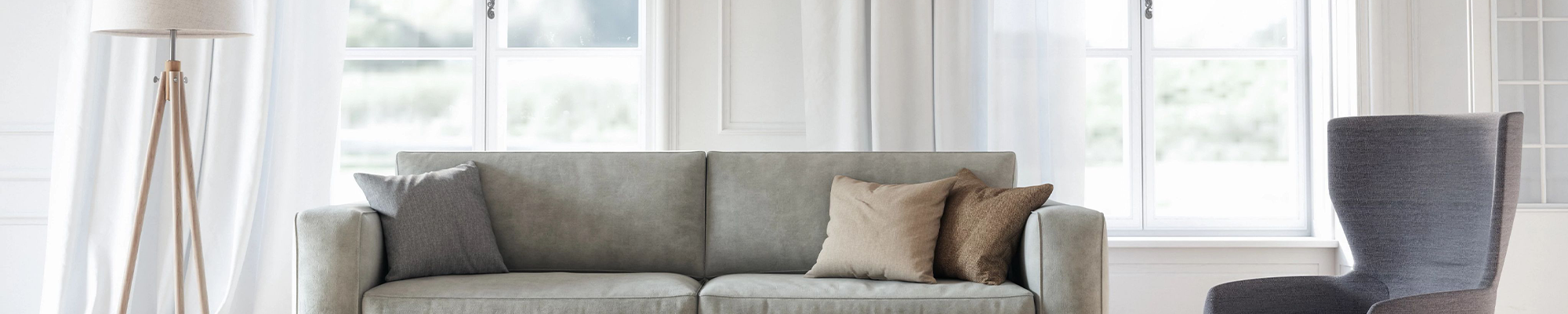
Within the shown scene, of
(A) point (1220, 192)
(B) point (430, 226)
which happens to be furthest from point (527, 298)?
(A) point (1220, 192)

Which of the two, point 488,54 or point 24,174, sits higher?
point 488,54

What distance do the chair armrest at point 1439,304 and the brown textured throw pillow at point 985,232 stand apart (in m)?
0.75

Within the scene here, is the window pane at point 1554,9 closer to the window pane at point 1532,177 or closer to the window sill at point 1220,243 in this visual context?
the window pane at point 1532,177

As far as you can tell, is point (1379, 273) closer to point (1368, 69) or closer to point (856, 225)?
point (856, 225)

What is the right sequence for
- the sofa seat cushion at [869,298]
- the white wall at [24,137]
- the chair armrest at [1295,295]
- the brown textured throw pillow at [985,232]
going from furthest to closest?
the white wall at [24,137], the brown textured throw pillow at [985,232], the sofa seat cushion at [869,298], the chair armrest at [1295,295]

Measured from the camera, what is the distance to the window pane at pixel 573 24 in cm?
336

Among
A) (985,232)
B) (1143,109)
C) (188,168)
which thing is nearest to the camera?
(985,232)

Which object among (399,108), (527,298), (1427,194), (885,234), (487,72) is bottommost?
(527,298)

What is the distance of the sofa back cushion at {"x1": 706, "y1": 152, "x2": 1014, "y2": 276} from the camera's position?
2416mm

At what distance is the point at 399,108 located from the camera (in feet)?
11.1

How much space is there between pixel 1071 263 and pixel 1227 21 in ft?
6.04

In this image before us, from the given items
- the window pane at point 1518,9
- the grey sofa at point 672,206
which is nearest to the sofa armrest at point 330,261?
the grey sofa at point 672,206

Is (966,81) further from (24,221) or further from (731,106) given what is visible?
(24,221)

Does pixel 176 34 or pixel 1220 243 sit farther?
pixel 1220 243
